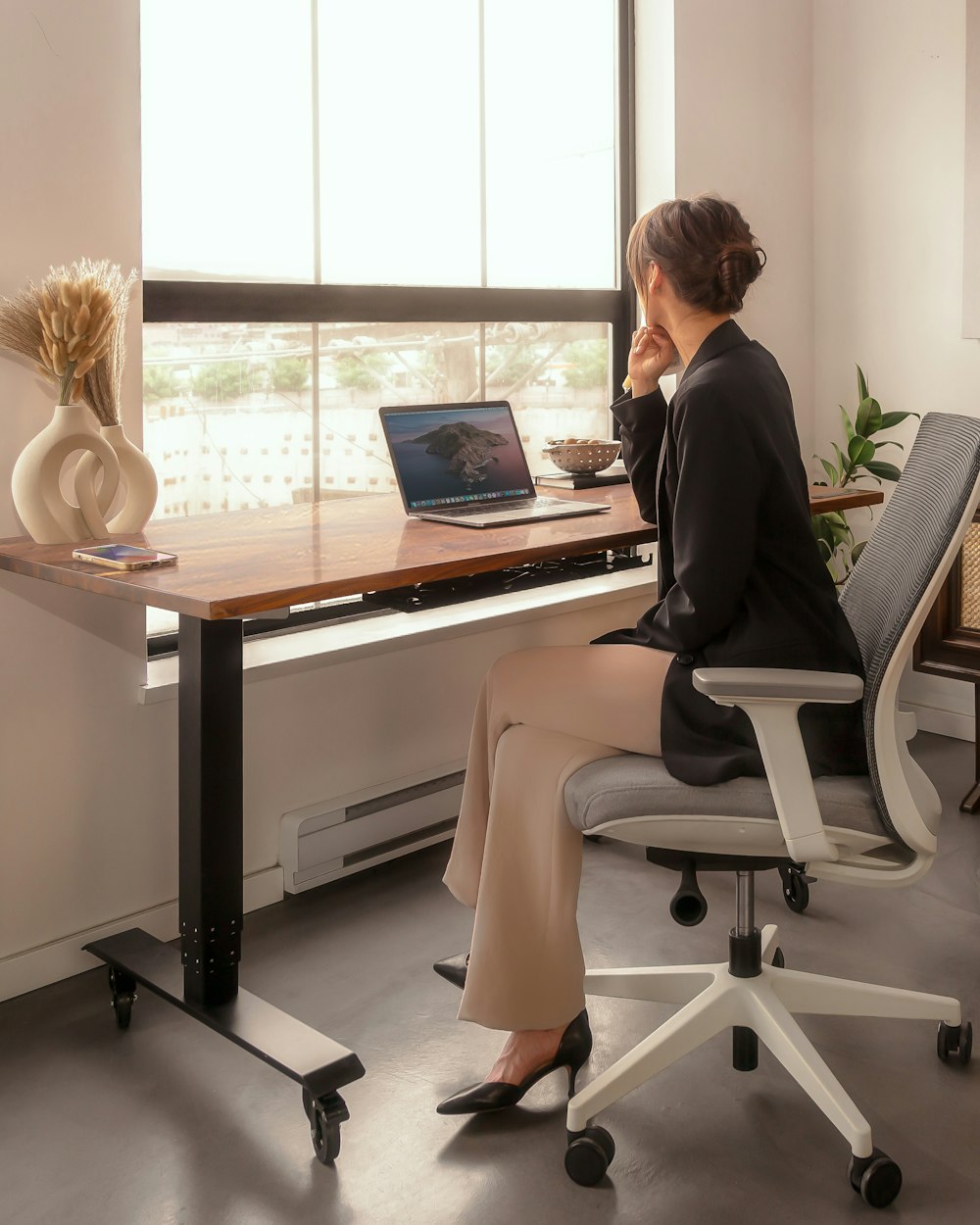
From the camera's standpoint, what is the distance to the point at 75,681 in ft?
7.65

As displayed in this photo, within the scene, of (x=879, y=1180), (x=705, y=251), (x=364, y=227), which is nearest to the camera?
(x=879, y=1180)

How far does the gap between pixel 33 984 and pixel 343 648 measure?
895 mm

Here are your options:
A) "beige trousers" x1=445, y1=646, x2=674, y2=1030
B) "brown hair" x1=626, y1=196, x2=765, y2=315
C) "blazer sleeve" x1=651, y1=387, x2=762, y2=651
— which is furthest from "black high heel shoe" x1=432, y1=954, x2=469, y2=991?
"brown hair" x1=626, y1=196, x2=765, y2=315

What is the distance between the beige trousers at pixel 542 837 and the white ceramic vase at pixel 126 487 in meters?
0.78

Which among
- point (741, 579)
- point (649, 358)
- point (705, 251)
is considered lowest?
point (741, 579)

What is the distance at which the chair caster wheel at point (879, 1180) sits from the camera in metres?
1.68

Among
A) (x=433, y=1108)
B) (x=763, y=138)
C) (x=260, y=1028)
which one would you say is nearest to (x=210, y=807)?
(x=260, y=1028)

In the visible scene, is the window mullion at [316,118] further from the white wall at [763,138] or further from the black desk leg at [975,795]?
the black desk leg at [975,795]

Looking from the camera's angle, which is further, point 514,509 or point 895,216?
point 895,216

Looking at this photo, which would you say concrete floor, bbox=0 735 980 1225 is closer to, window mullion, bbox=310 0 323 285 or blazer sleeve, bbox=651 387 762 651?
blazer sleeve, bbox=651 387 762 651

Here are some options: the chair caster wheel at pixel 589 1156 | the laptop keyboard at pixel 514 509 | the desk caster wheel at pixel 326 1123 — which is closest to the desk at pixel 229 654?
the desk caster wheel at pixel 326 1123

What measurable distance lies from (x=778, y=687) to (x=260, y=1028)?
3.34ft

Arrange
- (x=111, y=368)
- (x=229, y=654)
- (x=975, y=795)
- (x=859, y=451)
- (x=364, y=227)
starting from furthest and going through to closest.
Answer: (x=859, y=451)
(x=975, y=795)
(x=364, y=227)
(x=111, y=368)
(x=229, y=654)

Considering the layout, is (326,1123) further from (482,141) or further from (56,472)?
(482,141)
